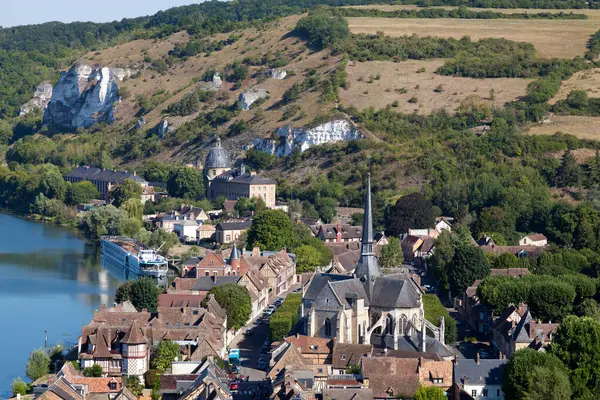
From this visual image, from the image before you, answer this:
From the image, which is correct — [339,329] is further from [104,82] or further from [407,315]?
[104,82]

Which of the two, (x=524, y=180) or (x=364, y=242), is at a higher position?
(x=364, y=242)

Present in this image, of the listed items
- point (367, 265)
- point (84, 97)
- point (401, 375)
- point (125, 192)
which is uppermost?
point (367, 265)

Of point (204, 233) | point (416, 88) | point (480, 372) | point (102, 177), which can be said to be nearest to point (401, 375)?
point (480, 372)

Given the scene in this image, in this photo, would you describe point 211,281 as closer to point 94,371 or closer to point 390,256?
point 390,256

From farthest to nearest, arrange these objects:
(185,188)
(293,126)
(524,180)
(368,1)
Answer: (368,1) → (293,126) → (185,188) → (524,180)

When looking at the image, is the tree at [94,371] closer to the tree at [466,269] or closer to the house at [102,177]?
the tree at [466,269]

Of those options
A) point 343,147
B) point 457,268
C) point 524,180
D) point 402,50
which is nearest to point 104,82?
point 402,50
